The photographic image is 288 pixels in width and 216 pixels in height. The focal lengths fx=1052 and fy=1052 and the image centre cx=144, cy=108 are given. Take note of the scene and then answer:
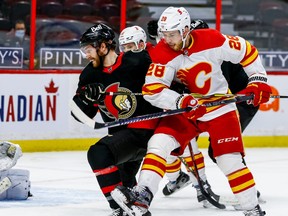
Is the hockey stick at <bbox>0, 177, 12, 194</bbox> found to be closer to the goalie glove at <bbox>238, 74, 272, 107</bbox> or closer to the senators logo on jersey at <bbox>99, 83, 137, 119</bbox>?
the senators logo on jersey at <bbox>99, 83, 137, 119</bbox>

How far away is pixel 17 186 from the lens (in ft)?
19.2

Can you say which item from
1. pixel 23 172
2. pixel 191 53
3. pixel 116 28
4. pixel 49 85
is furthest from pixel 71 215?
pixel 116 28

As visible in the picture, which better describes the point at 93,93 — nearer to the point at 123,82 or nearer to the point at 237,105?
the point at 123,82

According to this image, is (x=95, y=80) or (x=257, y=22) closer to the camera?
(x=95, y=80)

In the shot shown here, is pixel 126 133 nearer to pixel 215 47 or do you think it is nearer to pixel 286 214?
pixel 215 47

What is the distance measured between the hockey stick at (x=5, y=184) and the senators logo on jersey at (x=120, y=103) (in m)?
0.76

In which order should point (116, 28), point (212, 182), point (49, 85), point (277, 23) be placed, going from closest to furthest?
point (212, 182) → point (49, 85) → point (116, 28) → point (277, 23)

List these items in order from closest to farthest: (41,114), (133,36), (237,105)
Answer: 1. (237,105)
2. (133,36)
3. (41,114)

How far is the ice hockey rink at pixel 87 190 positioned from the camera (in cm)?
561

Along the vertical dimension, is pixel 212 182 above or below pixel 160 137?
below

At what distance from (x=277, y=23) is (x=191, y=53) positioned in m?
4.77

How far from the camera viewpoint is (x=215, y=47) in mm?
4992

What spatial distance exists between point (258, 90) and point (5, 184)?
1560mm

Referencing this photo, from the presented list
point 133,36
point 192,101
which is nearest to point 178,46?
point 192,101
